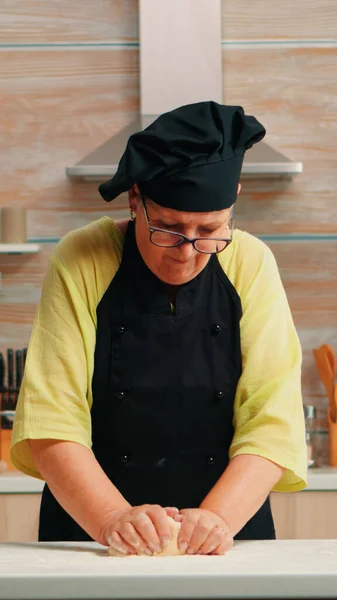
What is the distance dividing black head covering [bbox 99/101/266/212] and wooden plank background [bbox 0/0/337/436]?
5.21 ft

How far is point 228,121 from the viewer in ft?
4.51

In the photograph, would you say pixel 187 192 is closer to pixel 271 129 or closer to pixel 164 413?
pixel 164 413

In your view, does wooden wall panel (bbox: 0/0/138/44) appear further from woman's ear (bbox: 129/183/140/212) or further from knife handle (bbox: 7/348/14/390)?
woman's ear (bbox: 129/183/140/212)

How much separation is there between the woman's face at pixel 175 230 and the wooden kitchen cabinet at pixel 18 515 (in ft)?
4.20

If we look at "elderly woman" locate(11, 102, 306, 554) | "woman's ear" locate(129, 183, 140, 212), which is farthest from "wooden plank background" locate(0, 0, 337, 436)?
"woman's ear" locate(129, 183, 140, 212)

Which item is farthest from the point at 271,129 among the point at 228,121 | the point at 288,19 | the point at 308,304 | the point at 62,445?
the point at 62,445

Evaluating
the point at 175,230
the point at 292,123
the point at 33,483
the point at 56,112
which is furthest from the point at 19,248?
the point at 175,230

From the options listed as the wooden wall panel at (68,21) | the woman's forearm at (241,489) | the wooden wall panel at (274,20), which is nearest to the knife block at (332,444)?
the wooden wall panel at (274,20)

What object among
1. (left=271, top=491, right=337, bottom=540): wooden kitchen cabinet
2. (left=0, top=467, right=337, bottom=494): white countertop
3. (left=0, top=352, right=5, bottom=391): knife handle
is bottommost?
(left=271, top=491, right=337, bottom=540): wooden kitchen cabinet

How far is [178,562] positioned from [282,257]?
6.37ft

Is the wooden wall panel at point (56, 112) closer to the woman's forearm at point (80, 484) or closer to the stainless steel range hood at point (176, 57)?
the stainless steel range hood at point (176, 57)

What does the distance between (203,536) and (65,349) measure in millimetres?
345

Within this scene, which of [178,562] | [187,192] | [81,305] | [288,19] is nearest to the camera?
[178,562]

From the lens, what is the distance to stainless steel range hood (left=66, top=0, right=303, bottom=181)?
9.29 feet
